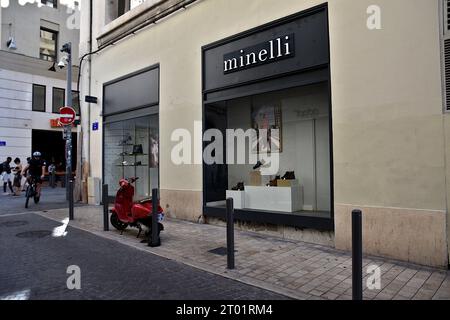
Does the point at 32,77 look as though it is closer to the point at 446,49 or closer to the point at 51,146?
the point at 51,146

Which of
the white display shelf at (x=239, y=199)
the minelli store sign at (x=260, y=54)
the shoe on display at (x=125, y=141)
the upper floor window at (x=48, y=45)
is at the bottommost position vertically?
the white display shelf at (x=239, y=199)

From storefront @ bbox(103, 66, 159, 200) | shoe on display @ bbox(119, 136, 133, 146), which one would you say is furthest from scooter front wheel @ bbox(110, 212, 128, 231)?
shoe on display @ bbox(119, 136, 133, 146)

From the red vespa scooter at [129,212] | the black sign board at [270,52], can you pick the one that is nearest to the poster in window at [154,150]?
the black sign board at [270,52]

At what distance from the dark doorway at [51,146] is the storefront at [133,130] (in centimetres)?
1196

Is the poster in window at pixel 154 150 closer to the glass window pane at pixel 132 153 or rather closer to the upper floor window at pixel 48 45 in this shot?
the glass window pane at pixel 132 153

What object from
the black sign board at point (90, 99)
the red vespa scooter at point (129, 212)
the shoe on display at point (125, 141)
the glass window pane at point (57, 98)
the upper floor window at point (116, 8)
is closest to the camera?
the red vespa scooter at point (129, 212)

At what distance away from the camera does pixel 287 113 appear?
827 centimetres

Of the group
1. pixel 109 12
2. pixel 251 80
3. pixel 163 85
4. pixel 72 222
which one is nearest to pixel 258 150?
pixel 251 80

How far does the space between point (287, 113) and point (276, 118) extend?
318 mm

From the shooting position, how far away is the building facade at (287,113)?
5020 mm

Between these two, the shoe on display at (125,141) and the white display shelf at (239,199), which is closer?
the white display shelf at (239,199)

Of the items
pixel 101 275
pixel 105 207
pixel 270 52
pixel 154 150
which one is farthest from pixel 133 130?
pixel 101 275

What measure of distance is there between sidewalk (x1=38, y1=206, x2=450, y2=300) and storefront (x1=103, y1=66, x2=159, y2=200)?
12.6 feet

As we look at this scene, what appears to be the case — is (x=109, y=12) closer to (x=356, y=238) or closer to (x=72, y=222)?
(x=72, y=222)
